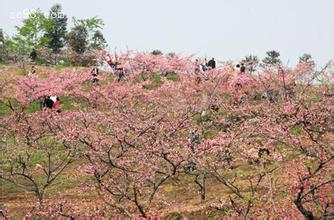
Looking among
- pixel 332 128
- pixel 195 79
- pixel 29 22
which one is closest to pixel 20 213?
pixel 332 128

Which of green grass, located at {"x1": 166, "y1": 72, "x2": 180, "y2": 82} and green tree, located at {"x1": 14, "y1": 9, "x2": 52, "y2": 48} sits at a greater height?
green tree, located at {"x1": 14, "y1": 9, "x2": 52, "y2": 48}

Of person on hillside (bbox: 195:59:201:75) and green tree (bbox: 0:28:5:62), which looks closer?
person on hillside (bbox: 195:59:201:75)

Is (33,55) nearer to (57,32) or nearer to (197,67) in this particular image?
(57,32)

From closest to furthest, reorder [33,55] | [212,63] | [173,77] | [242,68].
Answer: [242,68] < [212,63] < [173,77] < [33,55]

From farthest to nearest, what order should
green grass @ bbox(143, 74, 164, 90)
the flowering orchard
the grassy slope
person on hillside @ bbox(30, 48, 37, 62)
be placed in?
person on hillside @ bbox(30, 48, 37, 62)
green grass @ bbox(143, 74, 164, 90)
the grassy slope
the flowering orchard

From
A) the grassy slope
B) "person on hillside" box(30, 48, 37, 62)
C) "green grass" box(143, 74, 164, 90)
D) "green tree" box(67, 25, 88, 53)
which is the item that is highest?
"green tree" box(67, 25, 88, 53)

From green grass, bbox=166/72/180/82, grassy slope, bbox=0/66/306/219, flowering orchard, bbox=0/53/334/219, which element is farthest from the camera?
green grass, bbox=166/72/180/82

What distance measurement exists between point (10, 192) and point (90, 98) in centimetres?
Answer: 1265

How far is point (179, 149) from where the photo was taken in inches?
580

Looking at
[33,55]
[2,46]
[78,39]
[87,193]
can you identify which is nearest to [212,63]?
[78,39]

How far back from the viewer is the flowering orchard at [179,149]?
532 inches

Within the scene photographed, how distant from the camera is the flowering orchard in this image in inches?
532

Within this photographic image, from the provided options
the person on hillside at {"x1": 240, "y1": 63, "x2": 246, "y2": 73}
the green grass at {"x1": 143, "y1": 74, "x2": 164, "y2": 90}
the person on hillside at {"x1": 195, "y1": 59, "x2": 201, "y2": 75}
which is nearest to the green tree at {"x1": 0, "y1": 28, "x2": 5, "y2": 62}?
the green grass at {"x1": 143, "y1": 74, "x2": 164, "y2": 90}

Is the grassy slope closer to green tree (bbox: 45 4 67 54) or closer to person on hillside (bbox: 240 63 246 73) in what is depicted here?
person on hillside (bbox: 240 63 246 73)
